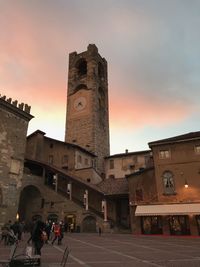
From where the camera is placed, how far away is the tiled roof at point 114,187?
3213 cm

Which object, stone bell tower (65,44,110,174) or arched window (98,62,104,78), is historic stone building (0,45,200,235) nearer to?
stone bell tower (65,44,110,174)

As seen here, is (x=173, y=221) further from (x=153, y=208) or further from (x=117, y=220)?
(x=117, y=220)

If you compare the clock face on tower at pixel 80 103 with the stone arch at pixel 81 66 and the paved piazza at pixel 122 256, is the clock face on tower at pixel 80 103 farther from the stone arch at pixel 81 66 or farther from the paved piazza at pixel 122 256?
the paved piazza at pixel 122 256

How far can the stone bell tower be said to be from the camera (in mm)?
50000

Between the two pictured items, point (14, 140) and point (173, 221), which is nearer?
point (173, 221)

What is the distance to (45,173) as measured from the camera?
3622 centimetres

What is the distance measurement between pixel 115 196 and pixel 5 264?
25.9 m

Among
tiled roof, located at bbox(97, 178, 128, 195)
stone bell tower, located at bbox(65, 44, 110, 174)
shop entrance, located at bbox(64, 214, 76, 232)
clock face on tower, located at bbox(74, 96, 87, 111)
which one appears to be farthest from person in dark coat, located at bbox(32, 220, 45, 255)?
clock face on tower, located at bbox(74, 96, 87, 111)

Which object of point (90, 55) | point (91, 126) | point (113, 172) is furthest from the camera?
point (90, 55)

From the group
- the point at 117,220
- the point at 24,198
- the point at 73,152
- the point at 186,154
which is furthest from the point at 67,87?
the point at 186,154

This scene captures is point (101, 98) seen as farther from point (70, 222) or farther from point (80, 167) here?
point (70, 222)

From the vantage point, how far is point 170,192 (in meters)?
25.9

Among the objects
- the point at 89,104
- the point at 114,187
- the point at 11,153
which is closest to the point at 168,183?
the point at 114,187

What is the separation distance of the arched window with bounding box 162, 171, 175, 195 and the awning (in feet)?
4.78
